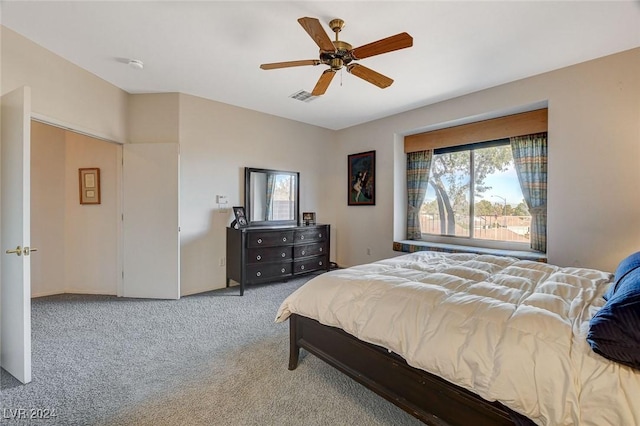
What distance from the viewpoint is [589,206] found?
284 cm

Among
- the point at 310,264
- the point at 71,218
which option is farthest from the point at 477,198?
the point at 71,218

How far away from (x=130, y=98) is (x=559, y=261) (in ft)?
18.3

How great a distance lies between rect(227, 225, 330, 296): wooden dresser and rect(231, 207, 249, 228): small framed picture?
4.4 inches

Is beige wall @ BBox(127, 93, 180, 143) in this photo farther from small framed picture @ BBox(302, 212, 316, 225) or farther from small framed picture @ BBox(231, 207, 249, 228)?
small framed picture @ BBox(302, 212, 316, 225)

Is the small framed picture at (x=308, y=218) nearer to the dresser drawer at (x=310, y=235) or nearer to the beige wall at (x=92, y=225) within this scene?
the dresser drawer at (x=310, y=235)

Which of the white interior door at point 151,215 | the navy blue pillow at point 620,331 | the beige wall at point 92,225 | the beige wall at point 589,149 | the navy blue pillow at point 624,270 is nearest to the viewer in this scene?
the navy blue pillow at point 620,331

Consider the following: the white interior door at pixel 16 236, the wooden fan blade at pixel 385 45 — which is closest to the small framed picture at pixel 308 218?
the wooden fan blade at pixel 385 45

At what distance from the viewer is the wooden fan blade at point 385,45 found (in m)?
1.84

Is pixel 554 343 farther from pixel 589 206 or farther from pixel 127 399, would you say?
pixel 589 206

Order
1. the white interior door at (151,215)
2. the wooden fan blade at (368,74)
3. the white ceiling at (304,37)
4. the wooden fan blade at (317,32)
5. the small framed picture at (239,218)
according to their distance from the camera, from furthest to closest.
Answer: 1. the small framed picture at (239,218)
2. the white interior door at (151,215)
3. the wooden fan blade at (368,74)
4. the white ceiling at (304,37)
5. the wooden fan blade at (317,32)

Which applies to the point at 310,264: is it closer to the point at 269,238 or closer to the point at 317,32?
the point at 269,238

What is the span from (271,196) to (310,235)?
0.91 meters

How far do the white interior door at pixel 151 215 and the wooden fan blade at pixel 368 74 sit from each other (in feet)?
8.35

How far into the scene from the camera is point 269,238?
4.01 metres
